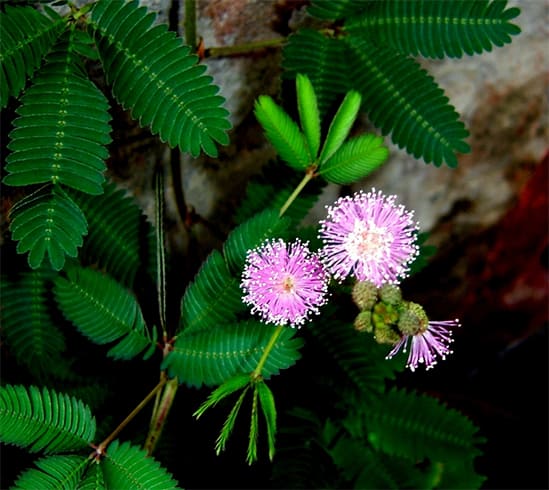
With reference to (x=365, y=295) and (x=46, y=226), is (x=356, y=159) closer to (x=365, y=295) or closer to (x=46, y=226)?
(x=365, y=295)

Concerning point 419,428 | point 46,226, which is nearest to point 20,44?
point 46,226

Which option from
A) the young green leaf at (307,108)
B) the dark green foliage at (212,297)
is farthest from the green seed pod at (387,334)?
the young green leaf at (307,108)

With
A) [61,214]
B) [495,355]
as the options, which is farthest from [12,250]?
[495,355]

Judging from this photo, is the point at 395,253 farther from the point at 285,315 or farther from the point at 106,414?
the point at 106,414

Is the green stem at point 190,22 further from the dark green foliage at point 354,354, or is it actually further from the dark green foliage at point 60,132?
the dark green foliage at point 354,354

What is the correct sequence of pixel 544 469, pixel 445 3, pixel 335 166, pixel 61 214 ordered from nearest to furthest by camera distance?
pixel 61 214, pixel 335 166, pixel 445 3, pixel 544 469

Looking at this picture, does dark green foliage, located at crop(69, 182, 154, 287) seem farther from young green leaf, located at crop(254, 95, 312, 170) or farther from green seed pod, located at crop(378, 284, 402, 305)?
green seed pod, located at crop(378, 284, 402, 305)
